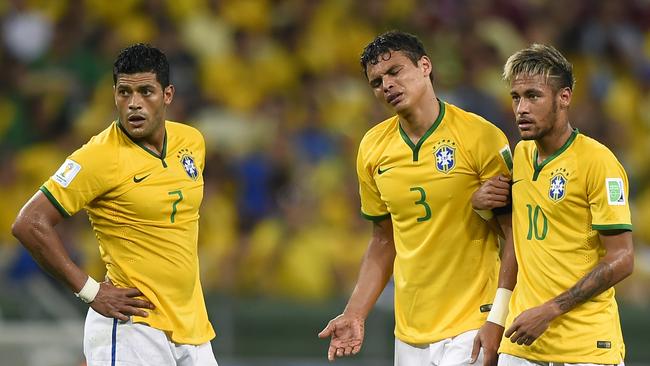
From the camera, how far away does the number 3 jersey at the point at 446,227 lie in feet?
18.3

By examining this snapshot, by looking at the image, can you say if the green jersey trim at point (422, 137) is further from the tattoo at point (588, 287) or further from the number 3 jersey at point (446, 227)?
the tattoo at point (588, 287)

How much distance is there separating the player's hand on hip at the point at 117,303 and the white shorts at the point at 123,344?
61 millimetres

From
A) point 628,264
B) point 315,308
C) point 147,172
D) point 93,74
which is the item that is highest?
point 93,74

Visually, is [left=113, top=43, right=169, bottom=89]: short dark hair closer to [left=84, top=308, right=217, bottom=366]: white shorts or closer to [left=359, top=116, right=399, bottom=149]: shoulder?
[left=359, top=116, right=399, bottom=149]: shoulder

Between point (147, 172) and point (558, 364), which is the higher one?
point (147, 172)

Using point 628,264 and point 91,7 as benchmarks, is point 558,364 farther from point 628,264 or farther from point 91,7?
point 91,7

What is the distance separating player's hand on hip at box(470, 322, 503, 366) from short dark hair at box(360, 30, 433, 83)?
49.4 inches

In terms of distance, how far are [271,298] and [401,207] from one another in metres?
4.27

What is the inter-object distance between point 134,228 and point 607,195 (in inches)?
83.1

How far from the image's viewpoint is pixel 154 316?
5.57 m

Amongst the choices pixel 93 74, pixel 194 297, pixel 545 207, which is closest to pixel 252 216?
pixel 93 74

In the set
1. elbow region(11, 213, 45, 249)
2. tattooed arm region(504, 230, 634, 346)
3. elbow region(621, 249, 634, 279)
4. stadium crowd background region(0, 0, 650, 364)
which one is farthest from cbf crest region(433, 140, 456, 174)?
stadium crowd background region(0, 0, 650, 364)

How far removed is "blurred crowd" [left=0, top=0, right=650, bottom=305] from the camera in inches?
395

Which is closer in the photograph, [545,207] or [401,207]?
[545,207]
